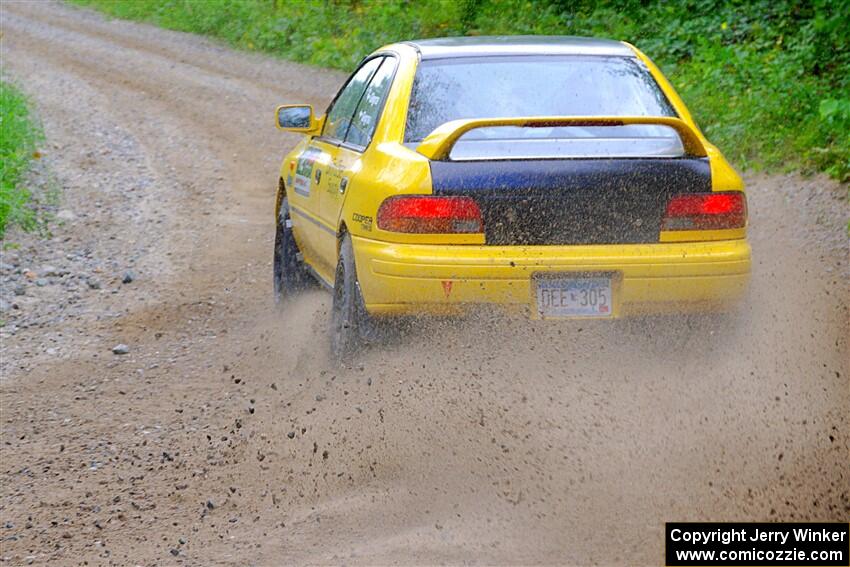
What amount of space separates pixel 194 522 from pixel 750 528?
2.00 metres

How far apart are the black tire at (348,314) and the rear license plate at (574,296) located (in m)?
0.74

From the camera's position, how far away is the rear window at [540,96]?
17.2ft

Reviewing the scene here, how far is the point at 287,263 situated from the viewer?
7.51m

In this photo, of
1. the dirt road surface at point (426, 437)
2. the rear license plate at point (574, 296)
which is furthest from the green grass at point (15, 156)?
the rear license plate at point (574, 296)

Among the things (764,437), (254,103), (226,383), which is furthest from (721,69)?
(764,437)

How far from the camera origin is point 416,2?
873 inches

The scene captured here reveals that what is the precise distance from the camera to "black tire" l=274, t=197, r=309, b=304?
24.4ft

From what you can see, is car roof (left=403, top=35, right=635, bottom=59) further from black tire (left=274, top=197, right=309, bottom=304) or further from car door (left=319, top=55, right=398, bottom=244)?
black tire (left=274, top=197, right=309, bottom=304)

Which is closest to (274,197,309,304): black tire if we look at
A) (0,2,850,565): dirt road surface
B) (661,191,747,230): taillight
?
(0,2,850,565): dirt road surface

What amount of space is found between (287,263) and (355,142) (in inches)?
63.7

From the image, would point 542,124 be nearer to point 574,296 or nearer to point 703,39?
point 574,296

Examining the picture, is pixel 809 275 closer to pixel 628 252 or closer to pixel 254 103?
pixel 628 252

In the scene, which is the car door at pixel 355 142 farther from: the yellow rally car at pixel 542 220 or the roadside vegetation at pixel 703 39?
the roadside vegetation at pixel 703 39

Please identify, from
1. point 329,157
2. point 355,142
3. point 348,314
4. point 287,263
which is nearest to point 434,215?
point 348,314
